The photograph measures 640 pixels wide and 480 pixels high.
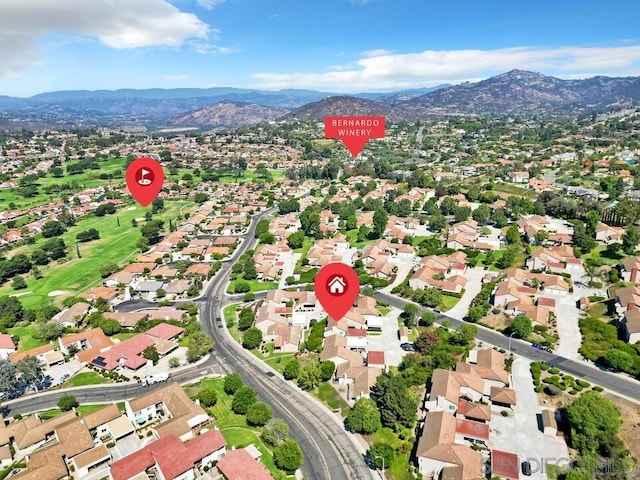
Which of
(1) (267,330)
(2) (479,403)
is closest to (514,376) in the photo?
(2) (479,403)

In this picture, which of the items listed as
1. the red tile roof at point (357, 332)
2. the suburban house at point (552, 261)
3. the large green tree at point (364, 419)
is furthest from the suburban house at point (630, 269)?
the large green tree at point (364, 419)

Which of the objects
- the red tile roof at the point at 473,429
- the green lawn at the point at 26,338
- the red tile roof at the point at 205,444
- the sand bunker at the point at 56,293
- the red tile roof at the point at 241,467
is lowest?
the sand bunker at the point at 56,293

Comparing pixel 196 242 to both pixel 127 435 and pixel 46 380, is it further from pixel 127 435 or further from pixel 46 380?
pixel 127 435

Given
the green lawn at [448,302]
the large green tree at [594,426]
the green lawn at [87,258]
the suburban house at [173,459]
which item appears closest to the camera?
the suburban house at [173,459]

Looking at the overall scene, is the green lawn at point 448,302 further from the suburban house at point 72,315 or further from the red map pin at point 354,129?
the suburban house at point 72,315

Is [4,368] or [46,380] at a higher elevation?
[4,368]

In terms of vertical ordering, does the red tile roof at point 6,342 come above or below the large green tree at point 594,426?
below
